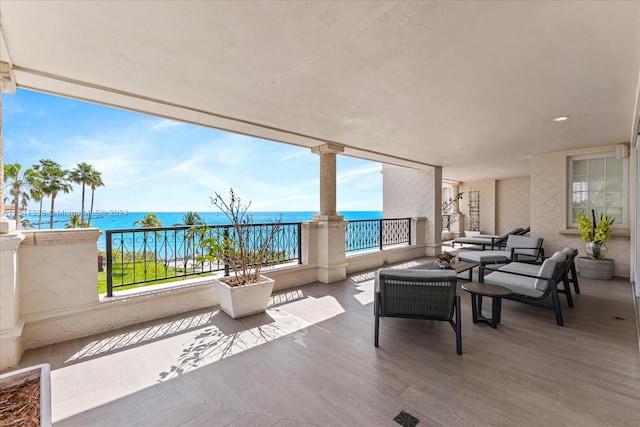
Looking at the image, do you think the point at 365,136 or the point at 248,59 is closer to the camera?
the point at 248,59

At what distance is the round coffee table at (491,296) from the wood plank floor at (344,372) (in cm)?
12

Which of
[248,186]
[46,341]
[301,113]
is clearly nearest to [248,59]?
[301,113]

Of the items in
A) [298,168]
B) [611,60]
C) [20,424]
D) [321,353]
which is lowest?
[321,353]

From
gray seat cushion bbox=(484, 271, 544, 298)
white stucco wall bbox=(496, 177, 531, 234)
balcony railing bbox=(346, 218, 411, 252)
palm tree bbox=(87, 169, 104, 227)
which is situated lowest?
gray seat cushion bbox=(484, 271, 544, 298)

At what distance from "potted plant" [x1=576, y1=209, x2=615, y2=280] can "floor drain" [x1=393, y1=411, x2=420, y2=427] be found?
5.66 metres

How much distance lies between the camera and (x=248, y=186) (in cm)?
3325

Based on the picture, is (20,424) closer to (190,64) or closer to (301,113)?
(190,64)

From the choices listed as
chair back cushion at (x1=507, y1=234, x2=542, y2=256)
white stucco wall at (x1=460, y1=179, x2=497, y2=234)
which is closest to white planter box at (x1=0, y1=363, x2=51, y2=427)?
chair back cushion at (x1=507, y1=234, x2=542, y2=256)

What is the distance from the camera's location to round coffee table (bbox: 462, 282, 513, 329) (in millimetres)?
2809

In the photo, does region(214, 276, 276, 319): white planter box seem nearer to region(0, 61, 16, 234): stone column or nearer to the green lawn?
the green lawn

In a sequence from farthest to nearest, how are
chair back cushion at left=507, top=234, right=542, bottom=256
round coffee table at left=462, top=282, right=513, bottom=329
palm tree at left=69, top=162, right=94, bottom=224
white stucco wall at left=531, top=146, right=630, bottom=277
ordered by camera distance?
1. palm tree at left=69, top=162, right=94, bottom=224
2. white stucco wall at left=531, top=146, right=630, bottom=277
3. chair back cushion at left=507, top=234, right=542, bottom=256
4. round coffee table at left=462, top=282, right=513, bottom=329

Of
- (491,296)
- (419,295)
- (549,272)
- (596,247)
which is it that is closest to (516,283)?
(549,272)

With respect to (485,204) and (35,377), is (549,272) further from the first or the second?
(485,204)

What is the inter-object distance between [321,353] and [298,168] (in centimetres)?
3329
